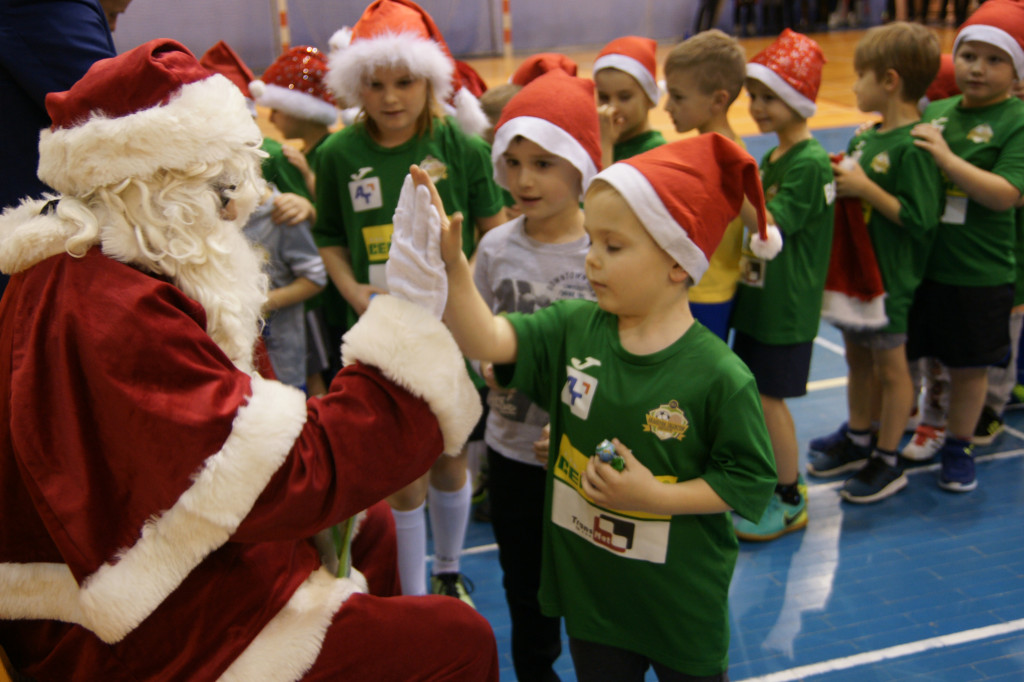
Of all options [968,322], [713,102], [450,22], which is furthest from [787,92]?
[450,22]

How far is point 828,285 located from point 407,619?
2.49 metres

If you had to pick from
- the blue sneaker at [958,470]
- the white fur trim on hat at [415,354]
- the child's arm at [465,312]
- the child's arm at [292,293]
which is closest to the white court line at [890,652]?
the blue sneaker at [958,470]

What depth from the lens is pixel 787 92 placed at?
307cm

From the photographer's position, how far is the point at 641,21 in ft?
52.3

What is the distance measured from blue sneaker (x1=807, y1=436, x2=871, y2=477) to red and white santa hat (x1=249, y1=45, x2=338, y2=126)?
280 centimetres

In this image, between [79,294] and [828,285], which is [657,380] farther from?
[828,285]

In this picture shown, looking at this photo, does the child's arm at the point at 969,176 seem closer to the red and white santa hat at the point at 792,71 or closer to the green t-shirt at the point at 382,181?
the red and white santa hat at the point at 792,71

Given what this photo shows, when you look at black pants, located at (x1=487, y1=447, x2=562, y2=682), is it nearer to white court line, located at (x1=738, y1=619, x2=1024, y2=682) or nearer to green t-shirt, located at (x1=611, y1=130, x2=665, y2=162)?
white court line, located at (x1=738, y1=619, x2=1024, y2=682)

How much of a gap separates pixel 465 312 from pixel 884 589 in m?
2.09

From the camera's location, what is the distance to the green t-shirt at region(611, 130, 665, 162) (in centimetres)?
321

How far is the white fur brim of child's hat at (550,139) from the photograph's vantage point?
219cm

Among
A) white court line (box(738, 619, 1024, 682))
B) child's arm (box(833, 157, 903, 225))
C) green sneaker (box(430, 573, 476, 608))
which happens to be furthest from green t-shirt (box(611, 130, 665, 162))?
white court line (box(738, 619, 1024, 682))

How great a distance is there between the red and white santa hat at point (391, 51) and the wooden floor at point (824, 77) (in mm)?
6513

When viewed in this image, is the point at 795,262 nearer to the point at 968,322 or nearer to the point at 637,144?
the point at 637,144
